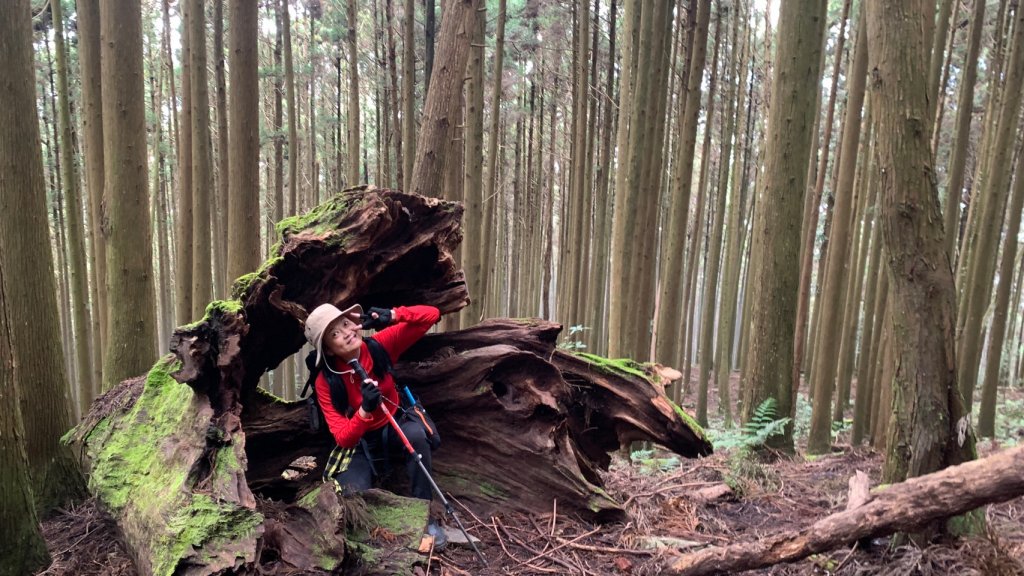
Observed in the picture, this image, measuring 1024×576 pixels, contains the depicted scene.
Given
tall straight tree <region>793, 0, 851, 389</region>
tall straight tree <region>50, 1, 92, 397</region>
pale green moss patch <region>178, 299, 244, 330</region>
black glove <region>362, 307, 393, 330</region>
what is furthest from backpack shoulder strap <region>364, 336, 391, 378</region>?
tall straight tree <region>50, 1, 92, 397</region>

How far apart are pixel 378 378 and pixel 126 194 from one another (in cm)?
299

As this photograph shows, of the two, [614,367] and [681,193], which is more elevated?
[681,193]

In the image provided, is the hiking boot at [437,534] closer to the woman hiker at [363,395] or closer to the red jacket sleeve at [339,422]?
the woman hiker at [363,395]

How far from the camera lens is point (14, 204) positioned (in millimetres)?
3840

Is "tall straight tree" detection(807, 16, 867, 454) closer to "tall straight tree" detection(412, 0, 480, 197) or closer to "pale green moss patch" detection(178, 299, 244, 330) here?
"tall straight tree" detection(412, 0, 480, 197)

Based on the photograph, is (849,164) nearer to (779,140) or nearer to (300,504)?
(779,140)

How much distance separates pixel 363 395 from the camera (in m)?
3.40

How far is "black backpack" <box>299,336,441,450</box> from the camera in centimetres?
374

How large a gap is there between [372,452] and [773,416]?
13.7ft

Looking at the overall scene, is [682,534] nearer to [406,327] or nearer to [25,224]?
[406,327]

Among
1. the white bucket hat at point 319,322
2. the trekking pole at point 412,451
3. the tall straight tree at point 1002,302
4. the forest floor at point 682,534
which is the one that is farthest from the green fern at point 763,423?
the tall straight tree at point 1002,302

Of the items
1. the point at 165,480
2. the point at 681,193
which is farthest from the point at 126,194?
the point at 681,193

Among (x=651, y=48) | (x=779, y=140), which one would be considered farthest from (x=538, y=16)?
(x=779, y=140)

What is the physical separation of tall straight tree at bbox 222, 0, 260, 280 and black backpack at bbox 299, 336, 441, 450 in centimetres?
251
